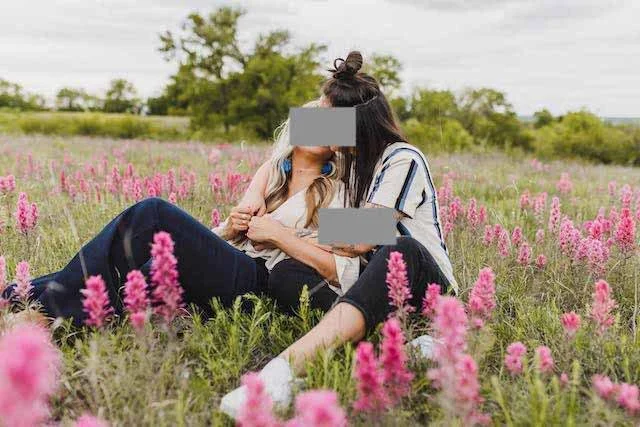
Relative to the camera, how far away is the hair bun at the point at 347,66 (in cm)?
343

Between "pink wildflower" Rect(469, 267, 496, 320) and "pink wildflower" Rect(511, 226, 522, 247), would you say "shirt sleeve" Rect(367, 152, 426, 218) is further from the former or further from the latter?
"pink wildflower" Rect(511, 226, 522, 247)

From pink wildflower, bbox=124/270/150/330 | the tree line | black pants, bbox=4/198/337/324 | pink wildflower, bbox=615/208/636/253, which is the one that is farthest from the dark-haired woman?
the tree line

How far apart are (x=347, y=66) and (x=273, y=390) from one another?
175 centimetres

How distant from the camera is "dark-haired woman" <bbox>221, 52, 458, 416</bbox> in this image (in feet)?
9.40

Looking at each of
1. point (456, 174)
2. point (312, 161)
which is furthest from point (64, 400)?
point (456, 174)

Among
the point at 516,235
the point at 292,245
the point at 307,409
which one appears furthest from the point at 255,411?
the point at 516,235

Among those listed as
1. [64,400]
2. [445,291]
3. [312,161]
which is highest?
[312,161]

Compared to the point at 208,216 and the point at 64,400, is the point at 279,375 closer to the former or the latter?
the point at 64,400

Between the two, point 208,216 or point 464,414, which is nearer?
point 464,414

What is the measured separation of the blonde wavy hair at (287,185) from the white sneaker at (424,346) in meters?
1.03

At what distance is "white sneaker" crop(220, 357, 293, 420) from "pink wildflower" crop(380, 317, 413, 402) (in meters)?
0.48

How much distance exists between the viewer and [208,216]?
572 cm

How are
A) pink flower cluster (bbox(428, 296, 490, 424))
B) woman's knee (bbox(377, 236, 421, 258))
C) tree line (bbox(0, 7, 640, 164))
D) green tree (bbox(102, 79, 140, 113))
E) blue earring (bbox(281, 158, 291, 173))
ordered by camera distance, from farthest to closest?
green tree (bbox(102, 79, 140, 113))
tree line (bbox(0, 7, 640, 164))
blue earring (bbox(281, 158, 291, 173))
woman's knee (bbox(377, 236, 421, 258))
pink flower cluster (bbox(428, 296, 490, 424))

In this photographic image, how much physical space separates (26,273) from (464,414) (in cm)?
200
